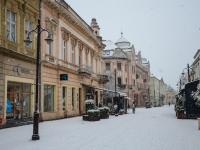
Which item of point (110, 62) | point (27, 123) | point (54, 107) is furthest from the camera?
point (110, 62)

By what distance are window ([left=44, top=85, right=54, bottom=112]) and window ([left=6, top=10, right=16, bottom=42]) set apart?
22.7 feet

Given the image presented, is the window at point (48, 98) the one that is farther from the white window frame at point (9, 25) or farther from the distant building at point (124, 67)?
the distant building at point (124, 67)

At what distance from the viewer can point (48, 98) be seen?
1093 inches

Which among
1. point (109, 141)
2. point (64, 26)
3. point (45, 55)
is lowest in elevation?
point (109, 141)

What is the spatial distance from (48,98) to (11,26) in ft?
28.2

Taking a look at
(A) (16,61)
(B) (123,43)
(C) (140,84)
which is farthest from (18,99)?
(C) (140,84)

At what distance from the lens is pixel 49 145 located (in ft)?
38.8

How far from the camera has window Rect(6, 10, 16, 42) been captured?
20.4m

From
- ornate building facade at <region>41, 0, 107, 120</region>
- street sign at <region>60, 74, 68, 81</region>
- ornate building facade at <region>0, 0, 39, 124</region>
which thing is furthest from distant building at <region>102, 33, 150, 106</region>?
ornate building facade at <region>0, 0, 39, 124</region>

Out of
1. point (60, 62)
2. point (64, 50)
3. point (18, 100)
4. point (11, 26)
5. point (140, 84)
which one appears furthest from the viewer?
point (140, 84)

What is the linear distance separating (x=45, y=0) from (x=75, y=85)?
37.1 feet

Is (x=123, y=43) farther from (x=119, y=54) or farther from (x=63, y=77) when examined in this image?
(x=63, y=77)

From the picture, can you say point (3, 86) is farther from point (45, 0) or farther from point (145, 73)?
point (145, 73)

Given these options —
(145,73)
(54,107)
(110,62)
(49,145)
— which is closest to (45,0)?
(54,107)
